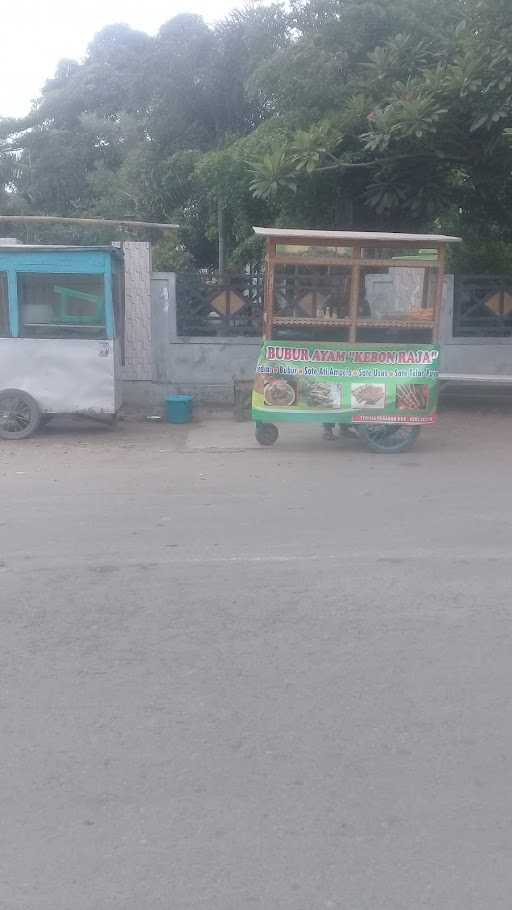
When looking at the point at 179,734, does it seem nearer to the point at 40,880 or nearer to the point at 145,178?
the point at 40,880

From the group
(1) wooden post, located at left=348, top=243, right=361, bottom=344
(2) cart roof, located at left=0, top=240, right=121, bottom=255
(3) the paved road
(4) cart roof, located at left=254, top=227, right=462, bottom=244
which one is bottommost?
(3) the paved road

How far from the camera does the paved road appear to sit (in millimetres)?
3303

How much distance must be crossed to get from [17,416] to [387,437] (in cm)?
426

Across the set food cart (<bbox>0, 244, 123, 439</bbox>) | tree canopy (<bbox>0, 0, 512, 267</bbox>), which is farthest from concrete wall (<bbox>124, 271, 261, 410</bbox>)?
food cart (<bbox>0, 244, 123, 439</bbox>)

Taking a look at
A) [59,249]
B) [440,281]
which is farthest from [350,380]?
[59,249]

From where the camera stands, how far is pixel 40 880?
325 centimetres

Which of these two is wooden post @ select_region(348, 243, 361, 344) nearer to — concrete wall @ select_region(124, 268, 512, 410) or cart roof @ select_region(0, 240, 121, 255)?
cart roof @ select_region(0, 240, 121, 255)

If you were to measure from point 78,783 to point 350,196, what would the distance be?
1214cm

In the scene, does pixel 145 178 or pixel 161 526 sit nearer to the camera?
pixel 161 526

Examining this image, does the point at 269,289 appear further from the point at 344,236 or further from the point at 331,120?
the point at 331,120

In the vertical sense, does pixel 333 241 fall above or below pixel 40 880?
above

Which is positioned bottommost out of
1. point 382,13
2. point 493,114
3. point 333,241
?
point 333,241

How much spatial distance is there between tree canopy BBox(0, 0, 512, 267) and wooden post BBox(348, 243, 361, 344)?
2.62 metres

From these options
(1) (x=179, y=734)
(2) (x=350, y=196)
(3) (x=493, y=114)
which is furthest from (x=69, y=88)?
(1) (x=179, y=734)
